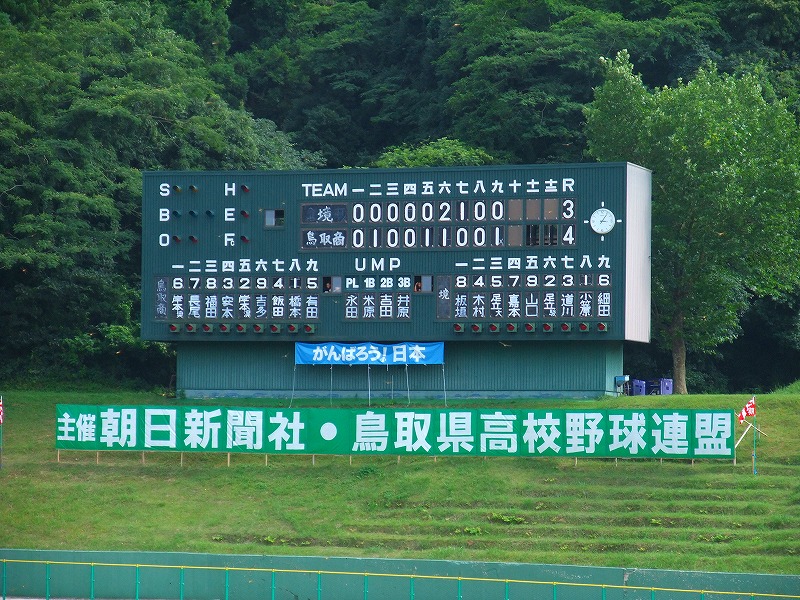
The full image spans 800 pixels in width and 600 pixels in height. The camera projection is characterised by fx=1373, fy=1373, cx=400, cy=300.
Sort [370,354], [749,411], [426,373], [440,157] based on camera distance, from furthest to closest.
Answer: [440,157], [426,373], [370,354], [749,411]

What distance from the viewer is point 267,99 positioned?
287 ft

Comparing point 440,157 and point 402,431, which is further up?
point 440,157

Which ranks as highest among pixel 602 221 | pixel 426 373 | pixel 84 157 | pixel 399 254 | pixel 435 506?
pixel 84 157

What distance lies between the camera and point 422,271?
48.0m

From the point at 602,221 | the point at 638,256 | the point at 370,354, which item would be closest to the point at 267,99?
the point at 370,354

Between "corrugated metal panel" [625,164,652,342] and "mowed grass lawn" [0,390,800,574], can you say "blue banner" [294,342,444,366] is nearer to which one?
"mowed grass lawn" [0,390,800,574]

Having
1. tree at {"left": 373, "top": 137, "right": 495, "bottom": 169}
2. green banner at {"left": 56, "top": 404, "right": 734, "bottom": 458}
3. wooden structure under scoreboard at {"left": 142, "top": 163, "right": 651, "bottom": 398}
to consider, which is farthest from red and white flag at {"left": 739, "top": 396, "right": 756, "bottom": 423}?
tree at {"left": 373, "top": 137, "right": 495, "bottom": 169}

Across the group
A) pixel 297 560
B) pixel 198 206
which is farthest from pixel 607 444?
pixel 198 206

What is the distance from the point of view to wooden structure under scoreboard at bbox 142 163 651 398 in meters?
47.2

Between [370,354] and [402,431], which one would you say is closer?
[402,431]

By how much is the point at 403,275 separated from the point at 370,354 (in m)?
3.02

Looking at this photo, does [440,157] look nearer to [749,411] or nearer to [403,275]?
[403,275]

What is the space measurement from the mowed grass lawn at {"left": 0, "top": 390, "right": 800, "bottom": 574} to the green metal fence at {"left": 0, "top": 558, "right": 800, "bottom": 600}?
3322 mm

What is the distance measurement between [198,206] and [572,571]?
Answer: 71.9 feet
